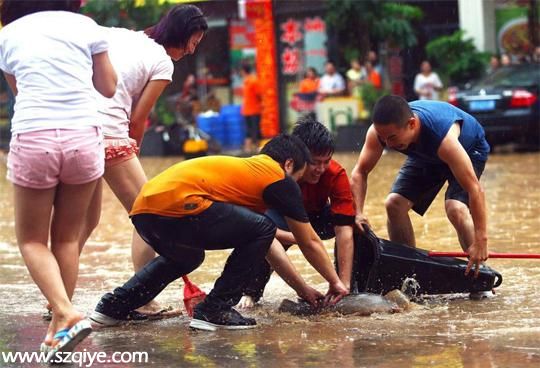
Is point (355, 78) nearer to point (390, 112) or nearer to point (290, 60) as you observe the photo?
point (290, 60)

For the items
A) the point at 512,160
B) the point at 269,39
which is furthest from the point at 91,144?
the point at 269,39

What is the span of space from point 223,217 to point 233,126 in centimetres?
1715

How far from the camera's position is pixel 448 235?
935 cm

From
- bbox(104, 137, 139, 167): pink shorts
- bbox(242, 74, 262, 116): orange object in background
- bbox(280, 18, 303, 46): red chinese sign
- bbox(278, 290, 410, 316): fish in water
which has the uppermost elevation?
bbox(104, 137, 139, 167): pink shorts

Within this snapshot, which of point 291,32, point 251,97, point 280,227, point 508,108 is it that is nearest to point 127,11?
point 251,97

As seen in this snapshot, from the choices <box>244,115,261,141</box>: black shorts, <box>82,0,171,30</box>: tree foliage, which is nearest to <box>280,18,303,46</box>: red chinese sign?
<box>244,115,261,141</box>: black shorts

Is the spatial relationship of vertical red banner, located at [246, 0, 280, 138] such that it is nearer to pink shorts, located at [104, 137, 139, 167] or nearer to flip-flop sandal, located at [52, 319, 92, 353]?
pink shorts, located at [104, 137, 139, 167]

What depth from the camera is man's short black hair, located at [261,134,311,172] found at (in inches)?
234

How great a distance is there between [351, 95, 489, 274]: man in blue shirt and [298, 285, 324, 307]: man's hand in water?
0.52 meters

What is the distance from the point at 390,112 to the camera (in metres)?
6.39

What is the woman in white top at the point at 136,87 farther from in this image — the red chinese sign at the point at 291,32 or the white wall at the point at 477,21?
the white wall at the point at 477,21

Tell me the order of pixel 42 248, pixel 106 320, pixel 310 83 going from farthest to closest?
pixel 310 83 → pixel 106 320 → pixel 42 248

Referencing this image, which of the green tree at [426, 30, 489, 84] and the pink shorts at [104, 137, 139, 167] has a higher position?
the pink shorts at [104, 137, 139, 167]

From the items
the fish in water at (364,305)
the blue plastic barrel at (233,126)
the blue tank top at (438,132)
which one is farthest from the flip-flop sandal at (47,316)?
the blue plastic barrel at (233,126)
